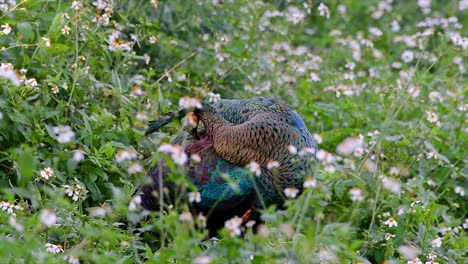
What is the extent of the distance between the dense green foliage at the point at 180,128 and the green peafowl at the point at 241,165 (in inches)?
4.9

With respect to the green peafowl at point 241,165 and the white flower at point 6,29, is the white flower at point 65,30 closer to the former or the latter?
the white flower at point 6,29

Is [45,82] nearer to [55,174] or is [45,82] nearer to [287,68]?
[55,174]

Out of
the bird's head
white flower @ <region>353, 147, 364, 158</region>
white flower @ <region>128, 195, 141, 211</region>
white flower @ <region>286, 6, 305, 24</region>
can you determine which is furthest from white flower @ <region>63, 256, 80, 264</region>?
white flower @ <region>286, 6, 305, 24</region>

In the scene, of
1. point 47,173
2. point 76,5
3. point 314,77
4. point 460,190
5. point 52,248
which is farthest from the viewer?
point 314,77

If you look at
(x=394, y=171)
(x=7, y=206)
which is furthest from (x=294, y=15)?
(x=7, y=206)

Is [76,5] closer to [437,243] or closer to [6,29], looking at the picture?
[6,29]

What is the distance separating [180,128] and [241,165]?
47cm

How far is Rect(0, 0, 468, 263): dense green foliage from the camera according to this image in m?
3.57

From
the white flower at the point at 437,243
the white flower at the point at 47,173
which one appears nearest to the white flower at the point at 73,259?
the white flower at the point at 47,173

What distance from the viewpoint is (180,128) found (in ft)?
15.2

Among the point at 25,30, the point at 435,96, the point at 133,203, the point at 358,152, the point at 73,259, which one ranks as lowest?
the point at 358,152

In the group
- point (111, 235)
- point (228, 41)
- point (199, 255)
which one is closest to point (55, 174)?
point (111, 235)

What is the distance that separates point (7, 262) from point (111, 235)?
38 centimetres

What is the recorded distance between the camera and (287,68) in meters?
6.38
